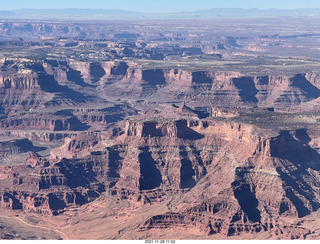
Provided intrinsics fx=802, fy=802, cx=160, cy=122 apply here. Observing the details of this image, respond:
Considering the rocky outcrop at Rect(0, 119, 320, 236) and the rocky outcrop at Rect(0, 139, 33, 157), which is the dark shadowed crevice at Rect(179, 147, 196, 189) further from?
the rocky outcrop at Rect(0, 139, 33, 157)

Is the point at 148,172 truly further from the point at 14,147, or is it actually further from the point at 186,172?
the point at 14,147

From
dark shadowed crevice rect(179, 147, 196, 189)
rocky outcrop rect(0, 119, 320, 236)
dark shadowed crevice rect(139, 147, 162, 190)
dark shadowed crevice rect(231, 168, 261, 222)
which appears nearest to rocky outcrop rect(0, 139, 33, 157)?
rocky outcrop rect(0, 119, 320, 236)

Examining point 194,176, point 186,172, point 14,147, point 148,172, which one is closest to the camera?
point 194,176

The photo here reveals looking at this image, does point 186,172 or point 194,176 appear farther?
point 186,172

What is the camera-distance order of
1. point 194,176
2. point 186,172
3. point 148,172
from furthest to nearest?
point 148,172 < point 186,172 < point 194,176

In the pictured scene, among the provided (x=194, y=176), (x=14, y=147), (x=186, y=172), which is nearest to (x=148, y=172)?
(x=186, y=172)

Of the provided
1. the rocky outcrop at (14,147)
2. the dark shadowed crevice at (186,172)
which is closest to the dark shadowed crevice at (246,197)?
the dark shadowed crevice at (186,172)

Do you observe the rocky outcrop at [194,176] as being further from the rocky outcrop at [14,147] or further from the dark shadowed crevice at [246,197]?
the rocky outcrop at [14,147]

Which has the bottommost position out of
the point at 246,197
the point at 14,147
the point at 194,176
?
the point at 14,147

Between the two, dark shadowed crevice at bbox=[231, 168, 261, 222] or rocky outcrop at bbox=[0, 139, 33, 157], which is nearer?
dark shadowed crevice at bbox=[231, 168, 261, 222]

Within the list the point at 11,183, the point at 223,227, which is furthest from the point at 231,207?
the point at 11,183

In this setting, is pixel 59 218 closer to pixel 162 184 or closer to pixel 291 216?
pixel 162 184

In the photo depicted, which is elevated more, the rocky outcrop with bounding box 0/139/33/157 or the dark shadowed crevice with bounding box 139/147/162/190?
the dark shadowed crevice with bounding box 139/147/162/190
